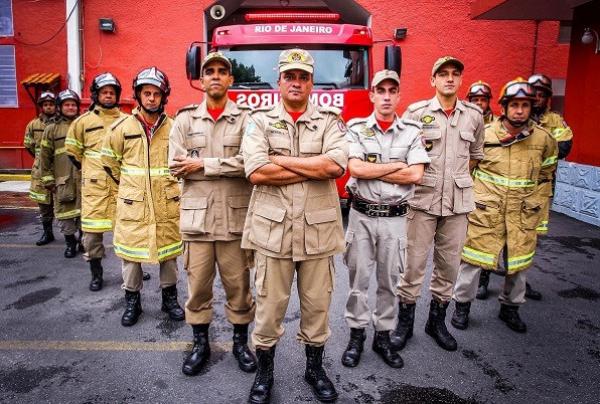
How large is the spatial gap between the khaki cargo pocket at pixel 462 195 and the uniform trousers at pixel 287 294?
1.22 m

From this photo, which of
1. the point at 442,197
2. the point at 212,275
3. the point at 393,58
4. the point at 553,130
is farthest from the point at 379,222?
the point at 393,58

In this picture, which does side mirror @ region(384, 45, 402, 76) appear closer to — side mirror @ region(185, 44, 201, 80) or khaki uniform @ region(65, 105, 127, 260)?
side mirror @ region(185, 44, 201, 80)

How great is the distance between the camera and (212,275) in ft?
10.3

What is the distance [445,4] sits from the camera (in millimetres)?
11164

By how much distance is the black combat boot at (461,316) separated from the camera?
12.3ft

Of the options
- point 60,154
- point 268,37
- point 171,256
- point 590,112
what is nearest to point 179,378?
point 171,256

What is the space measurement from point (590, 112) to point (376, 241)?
279 inches

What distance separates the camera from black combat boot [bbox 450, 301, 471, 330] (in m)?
3.75

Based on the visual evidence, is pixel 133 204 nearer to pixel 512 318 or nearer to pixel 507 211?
pixel 507 211

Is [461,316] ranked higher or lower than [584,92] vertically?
lower

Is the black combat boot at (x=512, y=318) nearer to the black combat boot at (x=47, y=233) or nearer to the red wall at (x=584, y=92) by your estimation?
the red wall at (x=584, y=92)

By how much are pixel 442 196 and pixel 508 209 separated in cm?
77

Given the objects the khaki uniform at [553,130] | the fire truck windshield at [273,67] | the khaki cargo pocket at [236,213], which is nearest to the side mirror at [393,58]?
the fire truck windshield at [273,67]

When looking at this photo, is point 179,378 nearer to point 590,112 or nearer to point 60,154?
point 60,154
